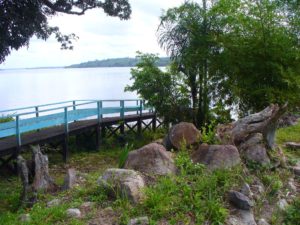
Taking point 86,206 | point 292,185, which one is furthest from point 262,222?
point 86,206

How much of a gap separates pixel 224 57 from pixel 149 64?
4.41 m

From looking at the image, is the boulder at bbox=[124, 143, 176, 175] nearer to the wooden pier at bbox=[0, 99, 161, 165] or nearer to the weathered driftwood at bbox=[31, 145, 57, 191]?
the weathered driftwood at bbox=[31, 145, 57, 191]

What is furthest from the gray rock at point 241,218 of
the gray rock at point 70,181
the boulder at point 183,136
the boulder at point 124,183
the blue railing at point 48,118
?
the blue railing at point 48,118

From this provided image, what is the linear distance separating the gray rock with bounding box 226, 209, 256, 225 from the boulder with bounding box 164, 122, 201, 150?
1879 mm

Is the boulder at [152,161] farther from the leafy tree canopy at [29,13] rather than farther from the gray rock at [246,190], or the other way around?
the leafy tree canopy at [29,13]

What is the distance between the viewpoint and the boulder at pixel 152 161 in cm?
528

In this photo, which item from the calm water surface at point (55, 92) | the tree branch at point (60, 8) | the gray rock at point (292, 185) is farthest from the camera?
the calm water surface at point (55, 92)

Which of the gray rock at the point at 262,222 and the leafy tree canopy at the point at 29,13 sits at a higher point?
the leafy tree canopy at the point at 29,13

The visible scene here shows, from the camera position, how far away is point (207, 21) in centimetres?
1198

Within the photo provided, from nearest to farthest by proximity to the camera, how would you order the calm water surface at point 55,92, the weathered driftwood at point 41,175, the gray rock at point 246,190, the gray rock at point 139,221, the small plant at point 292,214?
the gray rock at point 139,221
the small plant at point 292,214
the gray rock at point 246,190
the weathered driftwood at point 41,175
the calm water surface at point 55,92

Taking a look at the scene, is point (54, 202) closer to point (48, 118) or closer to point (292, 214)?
point (292, 214)

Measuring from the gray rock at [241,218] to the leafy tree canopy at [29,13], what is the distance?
9.08m

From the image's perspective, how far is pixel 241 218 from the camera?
14.7 feet

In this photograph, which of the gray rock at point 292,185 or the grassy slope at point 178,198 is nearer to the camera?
the grassy slope at point 178,198
